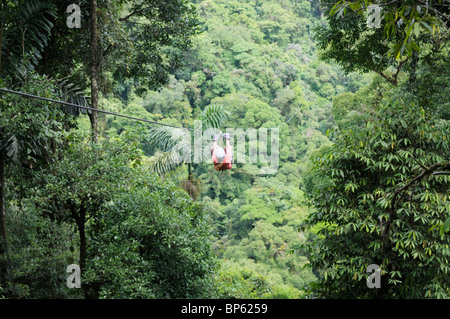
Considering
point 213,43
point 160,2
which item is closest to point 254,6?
point 213,43

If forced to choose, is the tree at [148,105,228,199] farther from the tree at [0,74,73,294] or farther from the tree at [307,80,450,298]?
the tree at [307,80,450,298]

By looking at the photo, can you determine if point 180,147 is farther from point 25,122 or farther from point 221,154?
point 25,122

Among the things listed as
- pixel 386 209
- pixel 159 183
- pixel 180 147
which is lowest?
pixel 386 209

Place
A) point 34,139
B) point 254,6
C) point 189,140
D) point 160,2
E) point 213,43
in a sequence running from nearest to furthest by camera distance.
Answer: point 34,139 → point 160,2 → point 189,140 → point 213,43 → point 254,6

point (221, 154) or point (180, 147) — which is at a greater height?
point (180, 147)

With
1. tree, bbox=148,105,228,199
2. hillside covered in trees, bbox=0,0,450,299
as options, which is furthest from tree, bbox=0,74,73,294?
tree, bbox=148,105,228,199

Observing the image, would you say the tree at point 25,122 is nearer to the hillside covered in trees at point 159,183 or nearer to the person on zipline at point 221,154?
the hillside covered in trees at point 159,183

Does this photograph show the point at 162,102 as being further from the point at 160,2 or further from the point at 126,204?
the point at 126,204

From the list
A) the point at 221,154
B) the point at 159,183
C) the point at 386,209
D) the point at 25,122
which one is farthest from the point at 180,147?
the point at 386,209

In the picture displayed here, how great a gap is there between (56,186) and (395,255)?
298 centimetres

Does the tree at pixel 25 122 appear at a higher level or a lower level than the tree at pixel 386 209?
higher

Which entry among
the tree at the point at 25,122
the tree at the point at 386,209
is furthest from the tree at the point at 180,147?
the tree at the point at 386,209
